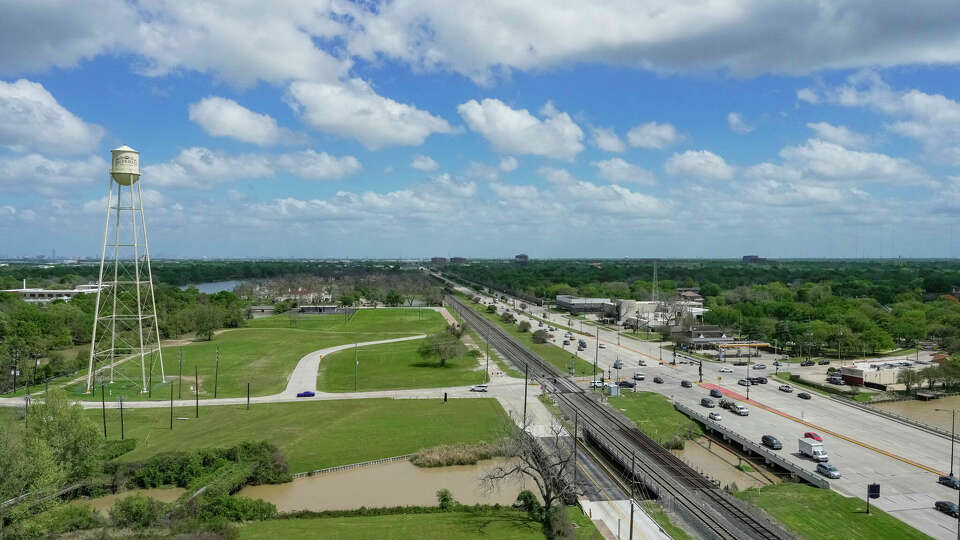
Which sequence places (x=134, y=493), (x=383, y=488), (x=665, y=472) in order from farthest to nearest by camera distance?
(x=665, y=472) < (x=383, y=488) < (x=134, y=493)

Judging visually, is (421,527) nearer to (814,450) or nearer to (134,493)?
(134,493)

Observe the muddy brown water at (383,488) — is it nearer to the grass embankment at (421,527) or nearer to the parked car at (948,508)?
the grass embankment at (421,527)

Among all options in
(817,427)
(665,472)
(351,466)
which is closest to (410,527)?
(351,466)

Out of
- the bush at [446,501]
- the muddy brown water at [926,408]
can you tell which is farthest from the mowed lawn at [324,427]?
the muddy brown water at [926,408]

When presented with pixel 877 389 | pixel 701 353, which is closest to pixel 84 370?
pixel 701 353

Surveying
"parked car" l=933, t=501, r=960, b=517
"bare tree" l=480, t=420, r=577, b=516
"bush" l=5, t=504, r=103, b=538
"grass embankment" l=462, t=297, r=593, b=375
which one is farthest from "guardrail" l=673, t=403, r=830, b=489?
"bush" l=5, t=504, r=103, b=538

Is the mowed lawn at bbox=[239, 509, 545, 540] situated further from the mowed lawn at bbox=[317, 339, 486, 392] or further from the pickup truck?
the mowed lawn at bbox=[317, 339, 486, 392]

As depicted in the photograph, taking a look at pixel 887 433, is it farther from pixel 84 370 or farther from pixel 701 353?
pixel 84 370
